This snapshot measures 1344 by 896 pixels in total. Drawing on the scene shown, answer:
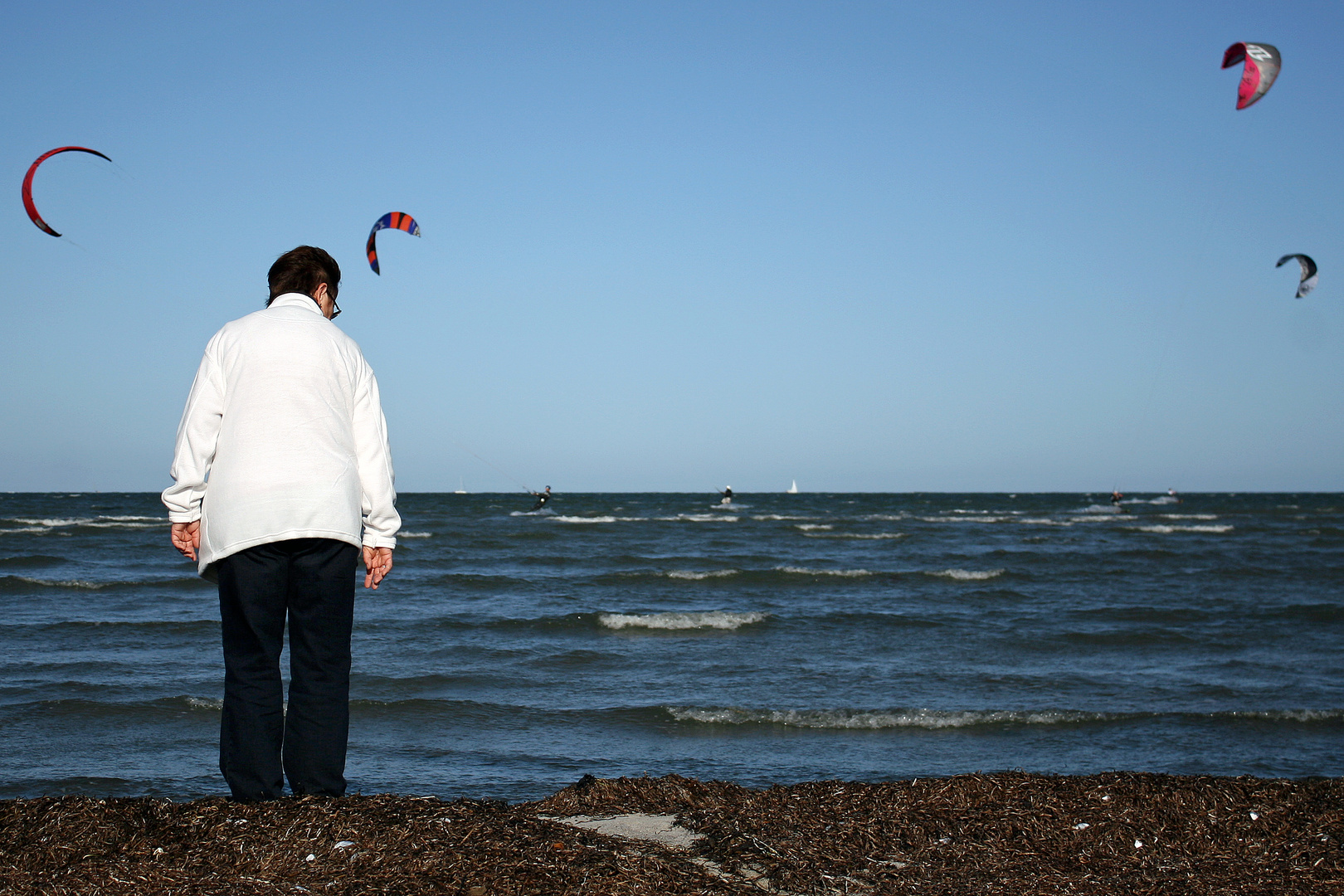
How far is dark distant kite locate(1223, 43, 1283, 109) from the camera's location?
880cm

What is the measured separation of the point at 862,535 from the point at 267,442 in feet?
89.1

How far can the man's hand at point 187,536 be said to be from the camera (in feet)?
9.17

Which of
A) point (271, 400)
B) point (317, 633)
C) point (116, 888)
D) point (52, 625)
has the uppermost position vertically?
point (271, 400)

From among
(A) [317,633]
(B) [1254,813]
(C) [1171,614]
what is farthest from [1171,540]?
(A) [317,633]

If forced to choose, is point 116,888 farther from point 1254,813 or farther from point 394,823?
point 1254,813

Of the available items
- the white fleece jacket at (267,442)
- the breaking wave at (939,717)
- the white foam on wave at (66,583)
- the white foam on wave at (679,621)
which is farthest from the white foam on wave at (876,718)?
the white foam on wave at (66,583)

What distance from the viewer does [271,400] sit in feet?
9.13

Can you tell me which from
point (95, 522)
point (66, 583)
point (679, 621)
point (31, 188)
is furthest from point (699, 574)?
point (95, 522)

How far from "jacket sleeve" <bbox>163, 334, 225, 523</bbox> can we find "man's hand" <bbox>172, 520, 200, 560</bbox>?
19 mm

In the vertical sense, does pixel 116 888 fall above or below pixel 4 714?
above

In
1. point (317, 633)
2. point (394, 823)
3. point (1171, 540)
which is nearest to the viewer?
point (394, 823)

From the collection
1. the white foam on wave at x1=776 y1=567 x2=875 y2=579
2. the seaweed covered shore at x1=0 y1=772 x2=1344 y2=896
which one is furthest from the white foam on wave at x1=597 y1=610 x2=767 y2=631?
the seaweed covered shore at x1=0 y1=772 x2=1344 y2=896

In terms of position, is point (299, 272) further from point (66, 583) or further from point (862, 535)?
point (862, 535)

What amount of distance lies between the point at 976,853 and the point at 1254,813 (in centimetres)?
115
